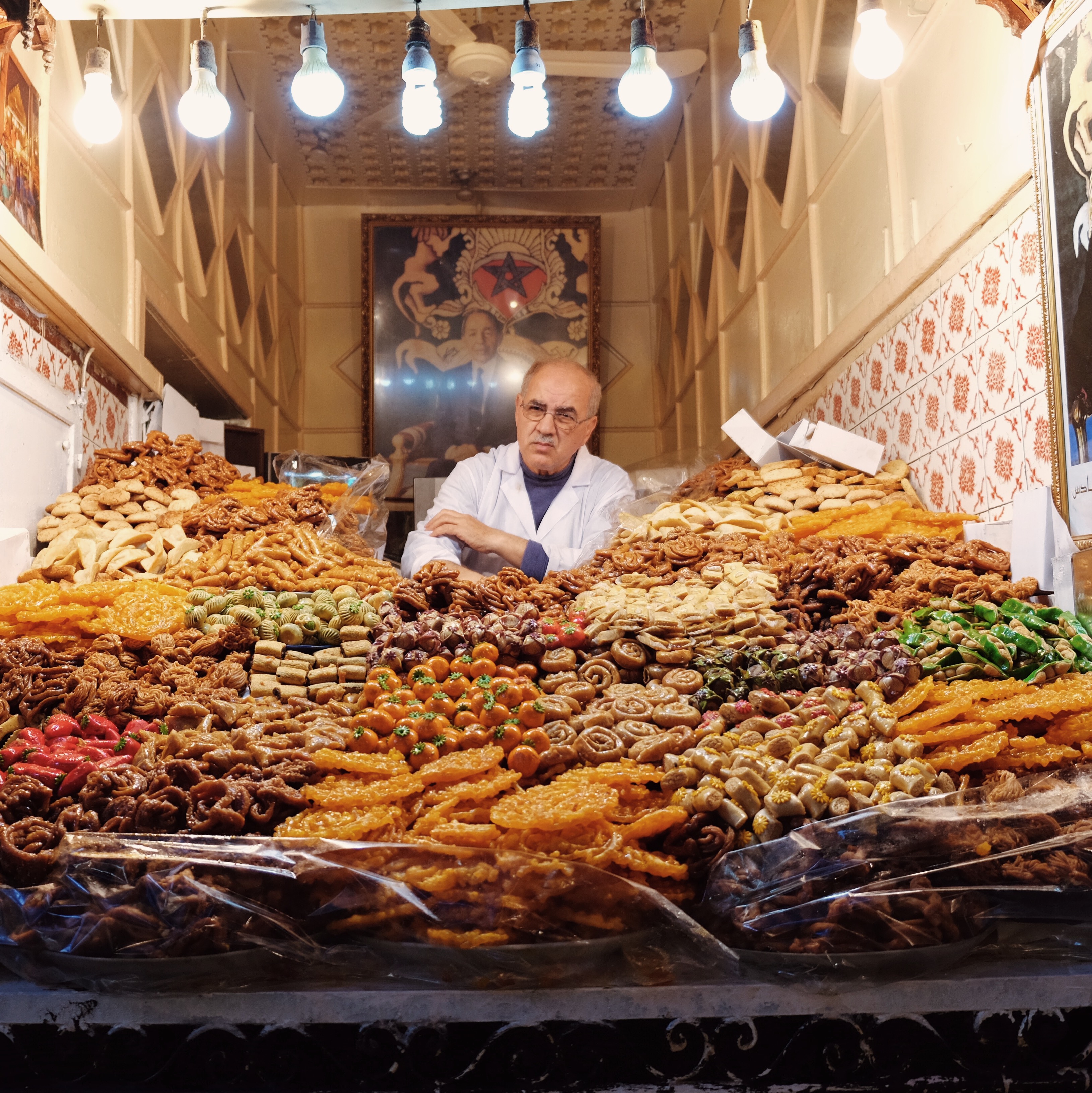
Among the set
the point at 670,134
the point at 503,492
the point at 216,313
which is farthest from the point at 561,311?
the point at 503,492

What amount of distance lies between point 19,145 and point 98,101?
1.21ft

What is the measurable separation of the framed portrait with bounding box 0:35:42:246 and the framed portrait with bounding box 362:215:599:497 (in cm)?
468

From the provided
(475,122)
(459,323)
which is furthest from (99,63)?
(459,323)

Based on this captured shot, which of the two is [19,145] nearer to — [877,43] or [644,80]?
[644,80]

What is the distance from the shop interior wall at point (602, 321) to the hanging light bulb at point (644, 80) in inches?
215

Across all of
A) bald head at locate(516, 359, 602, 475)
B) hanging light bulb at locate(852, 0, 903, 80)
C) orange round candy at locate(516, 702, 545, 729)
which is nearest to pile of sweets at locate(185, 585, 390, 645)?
orange round candy at locate(516, 702, 545, 729)

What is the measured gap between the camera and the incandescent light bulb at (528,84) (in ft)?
9.53

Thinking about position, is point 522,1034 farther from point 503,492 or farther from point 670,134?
point 670,134

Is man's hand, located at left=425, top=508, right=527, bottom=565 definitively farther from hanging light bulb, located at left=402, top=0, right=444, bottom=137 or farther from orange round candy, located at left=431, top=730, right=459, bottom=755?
orange round candy, located at left=431, top=730, right=459, bottom=755

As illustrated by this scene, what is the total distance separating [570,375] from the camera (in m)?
4.17

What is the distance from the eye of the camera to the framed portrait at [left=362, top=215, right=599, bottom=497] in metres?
8.03

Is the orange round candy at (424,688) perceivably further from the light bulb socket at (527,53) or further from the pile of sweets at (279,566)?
the light bulb socket at (527,53)

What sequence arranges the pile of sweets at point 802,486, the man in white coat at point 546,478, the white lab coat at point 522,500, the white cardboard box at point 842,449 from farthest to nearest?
the man in white coat at point 546,478 → the white lab coat at point 522,500 → the white cardboard box at point 842,449 → the pile of sweets at point 802,486

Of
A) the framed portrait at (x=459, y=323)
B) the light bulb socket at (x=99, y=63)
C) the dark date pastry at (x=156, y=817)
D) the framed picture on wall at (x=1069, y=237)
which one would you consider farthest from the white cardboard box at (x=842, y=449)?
the framed portrait at (x=459, y=323)
